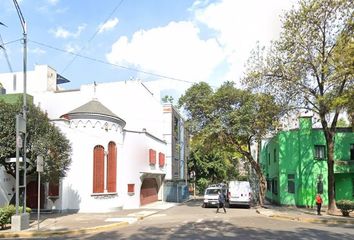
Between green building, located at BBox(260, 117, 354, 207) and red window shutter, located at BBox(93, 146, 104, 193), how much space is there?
1555 centimetres

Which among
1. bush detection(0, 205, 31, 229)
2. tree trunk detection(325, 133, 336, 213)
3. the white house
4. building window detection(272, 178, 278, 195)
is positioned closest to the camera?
bush detection(0, 205, 31, 229)

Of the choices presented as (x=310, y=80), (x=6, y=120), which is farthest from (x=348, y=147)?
(x=6, y=120)

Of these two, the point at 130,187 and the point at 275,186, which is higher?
the point at 130,187

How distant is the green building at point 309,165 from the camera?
118ft

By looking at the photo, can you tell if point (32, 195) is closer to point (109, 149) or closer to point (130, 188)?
point (109, 149)

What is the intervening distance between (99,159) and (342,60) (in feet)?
54.2

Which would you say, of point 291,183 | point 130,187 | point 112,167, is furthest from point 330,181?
point 112,167

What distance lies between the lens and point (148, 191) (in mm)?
40625

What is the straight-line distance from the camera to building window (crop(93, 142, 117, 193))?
29.9 meters

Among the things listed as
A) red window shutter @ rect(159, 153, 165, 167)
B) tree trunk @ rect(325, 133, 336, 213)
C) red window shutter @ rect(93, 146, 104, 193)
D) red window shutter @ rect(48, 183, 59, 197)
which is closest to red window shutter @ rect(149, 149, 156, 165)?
red window shutter @ rect(159, 153, 165, 167)

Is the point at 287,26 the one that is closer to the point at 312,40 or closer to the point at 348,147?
the point at 312,40

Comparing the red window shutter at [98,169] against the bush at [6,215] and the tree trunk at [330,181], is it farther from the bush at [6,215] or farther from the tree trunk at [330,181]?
the tree trunk at [330,181]

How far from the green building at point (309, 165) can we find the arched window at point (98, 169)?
15544mm

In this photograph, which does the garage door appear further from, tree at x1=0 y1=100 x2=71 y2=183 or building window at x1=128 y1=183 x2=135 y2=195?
tree at x1=0 y1=100 x2=71 y2=183
